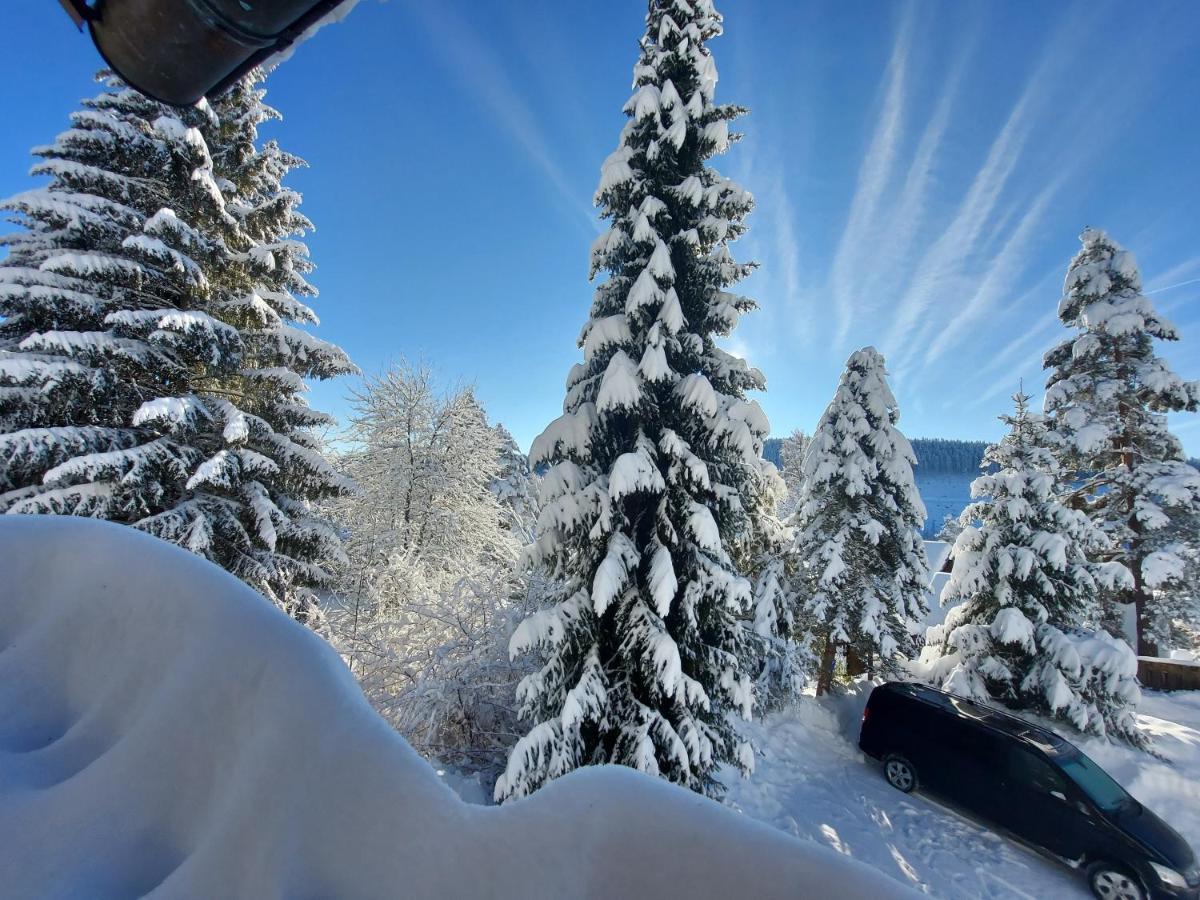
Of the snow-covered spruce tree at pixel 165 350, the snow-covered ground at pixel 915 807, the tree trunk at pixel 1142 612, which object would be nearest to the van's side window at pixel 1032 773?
the snow-covered ground at pixel 915 807

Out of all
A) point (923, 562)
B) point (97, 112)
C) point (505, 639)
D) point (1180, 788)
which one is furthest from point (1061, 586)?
point (97, 112)

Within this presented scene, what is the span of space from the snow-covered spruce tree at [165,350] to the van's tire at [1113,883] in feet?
42.4

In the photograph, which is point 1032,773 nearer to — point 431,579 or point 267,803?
point 267,803

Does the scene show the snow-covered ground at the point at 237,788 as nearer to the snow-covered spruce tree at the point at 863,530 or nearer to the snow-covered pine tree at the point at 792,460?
the snow-covered spruce tree at the point at 863,530

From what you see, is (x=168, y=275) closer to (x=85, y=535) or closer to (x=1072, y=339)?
(x=85, y=535)

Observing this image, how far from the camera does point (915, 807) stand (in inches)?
332

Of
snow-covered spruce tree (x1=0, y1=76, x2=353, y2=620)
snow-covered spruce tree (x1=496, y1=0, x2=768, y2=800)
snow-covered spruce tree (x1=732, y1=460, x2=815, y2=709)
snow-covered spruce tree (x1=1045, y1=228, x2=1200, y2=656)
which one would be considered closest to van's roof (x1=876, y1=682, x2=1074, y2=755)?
snow-covered spruce tree (x1=732, y1=460, x2=815, y2=709)

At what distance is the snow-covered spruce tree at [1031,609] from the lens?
9.42m

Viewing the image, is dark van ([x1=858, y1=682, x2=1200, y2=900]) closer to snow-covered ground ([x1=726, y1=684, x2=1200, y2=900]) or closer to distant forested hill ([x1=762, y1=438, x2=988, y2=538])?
snow-covered ground ([x1=726, y1=684, x2=1200, y2=900])

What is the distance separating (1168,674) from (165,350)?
24786mm

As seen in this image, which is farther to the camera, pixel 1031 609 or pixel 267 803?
pixel 1031 609

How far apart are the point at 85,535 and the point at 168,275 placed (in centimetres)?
931

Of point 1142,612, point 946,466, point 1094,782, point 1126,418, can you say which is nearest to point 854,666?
point 1094,782

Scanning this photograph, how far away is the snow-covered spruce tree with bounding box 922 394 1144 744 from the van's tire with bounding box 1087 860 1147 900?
376 cm
